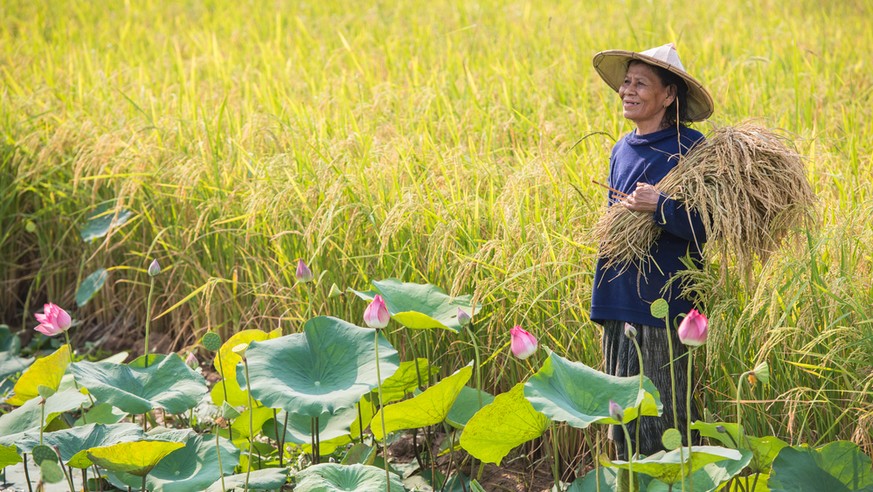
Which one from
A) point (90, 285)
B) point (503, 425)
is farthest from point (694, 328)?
point (90, 285)

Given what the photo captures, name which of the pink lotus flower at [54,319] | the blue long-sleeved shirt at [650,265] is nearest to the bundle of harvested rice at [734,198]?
the blue long-sleeved shirt at [650,265]

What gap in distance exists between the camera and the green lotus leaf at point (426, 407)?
7.95 feet

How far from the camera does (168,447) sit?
2.30 meters

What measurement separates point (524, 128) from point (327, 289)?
1416 millimetres

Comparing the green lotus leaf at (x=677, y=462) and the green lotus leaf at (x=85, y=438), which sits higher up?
the green lotus leaf at (x=677, y=462)

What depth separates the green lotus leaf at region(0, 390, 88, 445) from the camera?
2.71 metres

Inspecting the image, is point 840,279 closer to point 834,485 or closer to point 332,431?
point 834,485

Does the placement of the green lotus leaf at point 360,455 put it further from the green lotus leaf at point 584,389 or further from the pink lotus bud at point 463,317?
the green lotus leaf at point 584,389

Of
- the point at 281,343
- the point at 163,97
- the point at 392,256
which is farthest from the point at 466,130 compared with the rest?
the point at 281,343

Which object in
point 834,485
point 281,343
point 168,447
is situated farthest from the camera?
point 281,343

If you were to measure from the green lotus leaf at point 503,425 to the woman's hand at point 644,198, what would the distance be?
535mm

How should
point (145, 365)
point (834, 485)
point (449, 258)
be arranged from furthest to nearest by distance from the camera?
1. point (449, 258)
2. point (145, 365)
3. point (834, 485)

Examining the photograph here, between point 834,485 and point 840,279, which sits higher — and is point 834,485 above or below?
below

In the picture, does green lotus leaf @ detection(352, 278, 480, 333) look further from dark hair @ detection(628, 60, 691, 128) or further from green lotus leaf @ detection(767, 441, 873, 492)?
green lotus leaf @ detection(767, 441, 873, 492)
